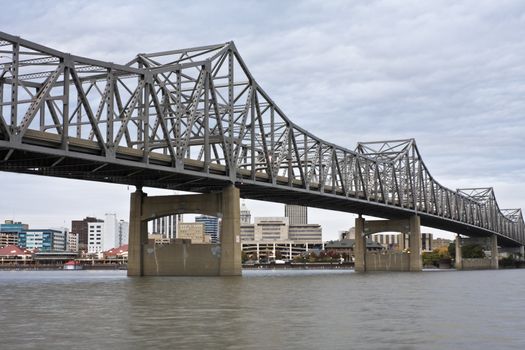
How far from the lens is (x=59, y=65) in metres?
56.2

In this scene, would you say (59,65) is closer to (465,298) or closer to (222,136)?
(222,136)

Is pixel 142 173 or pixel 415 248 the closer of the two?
pixel 142 173

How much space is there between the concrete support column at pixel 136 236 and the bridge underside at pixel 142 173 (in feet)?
8.48

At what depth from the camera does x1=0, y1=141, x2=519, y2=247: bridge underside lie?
192ft

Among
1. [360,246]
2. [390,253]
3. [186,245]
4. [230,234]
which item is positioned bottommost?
[390,253]

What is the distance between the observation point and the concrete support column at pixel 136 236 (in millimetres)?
86125

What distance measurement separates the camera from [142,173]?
73500 millimetres

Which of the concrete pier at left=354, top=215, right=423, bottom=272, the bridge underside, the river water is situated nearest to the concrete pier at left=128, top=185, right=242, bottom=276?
the bridge underside

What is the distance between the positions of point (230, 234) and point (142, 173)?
1082cm

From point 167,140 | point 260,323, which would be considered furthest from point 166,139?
point 260,323

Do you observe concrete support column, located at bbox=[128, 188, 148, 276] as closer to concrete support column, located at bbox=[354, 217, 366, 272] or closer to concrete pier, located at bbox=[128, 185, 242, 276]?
concrete pier, located at bbox=[128, 185, 242, 276]

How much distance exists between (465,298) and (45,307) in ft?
75.1

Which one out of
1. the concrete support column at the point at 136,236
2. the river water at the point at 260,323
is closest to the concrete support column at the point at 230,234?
the concrete support column at the point at 136,236

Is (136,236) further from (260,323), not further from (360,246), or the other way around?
(360,246)
